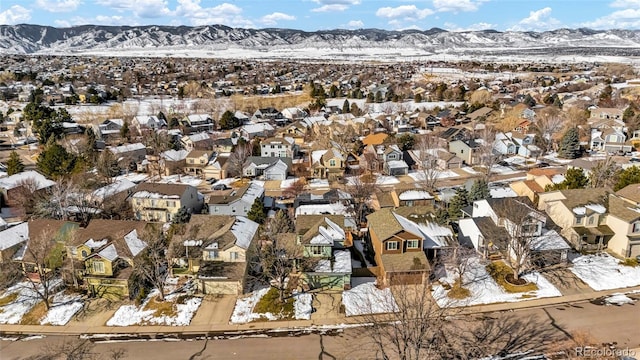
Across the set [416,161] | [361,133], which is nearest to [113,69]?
[361,133]

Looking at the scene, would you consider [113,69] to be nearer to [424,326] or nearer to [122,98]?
[122,98]

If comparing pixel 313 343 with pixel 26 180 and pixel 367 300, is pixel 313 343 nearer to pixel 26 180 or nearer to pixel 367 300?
pixel 367 300

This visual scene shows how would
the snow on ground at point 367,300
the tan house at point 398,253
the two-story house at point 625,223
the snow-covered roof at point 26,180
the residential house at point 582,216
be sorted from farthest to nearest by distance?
the snow-covered roof at point 26,180, the residential house at point 582,216, the two-story house at point 625,223, the tan house at point 398,253, the snow on ground at point 367,300

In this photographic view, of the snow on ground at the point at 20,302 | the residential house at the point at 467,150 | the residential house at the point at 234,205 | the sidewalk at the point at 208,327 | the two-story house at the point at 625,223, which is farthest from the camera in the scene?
the residential house at the point at 467,150

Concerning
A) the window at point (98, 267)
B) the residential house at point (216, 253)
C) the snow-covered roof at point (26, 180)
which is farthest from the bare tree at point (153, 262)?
the snow-covered roof at point (26, 180)

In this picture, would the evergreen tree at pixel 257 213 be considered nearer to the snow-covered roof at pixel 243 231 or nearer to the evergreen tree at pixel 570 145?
the snow-covered roof at pixel 243 231
